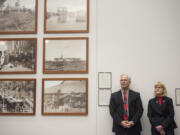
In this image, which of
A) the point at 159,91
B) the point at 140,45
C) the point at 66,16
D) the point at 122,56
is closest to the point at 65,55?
the point at 66,16

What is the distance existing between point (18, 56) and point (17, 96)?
803 millimetres

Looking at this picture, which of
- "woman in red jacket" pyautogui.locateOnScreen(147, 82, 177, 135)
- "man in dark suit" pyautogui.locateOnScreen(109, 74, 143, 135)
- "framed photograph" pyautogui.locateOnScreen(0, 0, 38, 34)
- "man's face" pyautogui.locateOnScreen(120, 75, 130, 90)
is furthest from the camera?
"framed photograph" pyautogui.locateOnScreen(0, 0, 38, 34)

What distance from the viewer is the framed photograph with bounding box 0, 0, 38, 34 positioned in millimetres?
4570

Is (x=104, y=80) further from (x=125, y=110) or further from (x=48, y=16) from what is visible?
(x=48, y=16)

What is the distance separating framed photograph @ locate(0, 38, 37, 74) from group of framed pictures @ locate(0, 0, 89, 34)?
0.21 m

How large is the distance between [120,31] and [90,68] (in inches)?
36.8

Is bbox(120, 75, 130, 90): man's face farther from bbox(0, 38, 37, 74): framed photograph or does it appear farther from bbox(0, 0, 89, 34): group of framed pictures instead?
bbox(0, 38, 37, 74): framed photograph

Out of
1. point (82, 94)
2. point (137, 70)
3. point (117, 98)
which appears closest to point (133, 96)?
point (117, 98)

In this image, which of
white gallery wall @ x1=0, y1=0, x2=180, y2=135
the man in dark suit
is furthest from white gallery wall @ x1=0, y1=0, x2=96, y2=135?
the man in dark suit

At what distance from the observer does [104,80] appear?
434cm

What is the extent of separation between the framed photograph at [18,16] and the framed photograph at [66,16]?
0.91ft

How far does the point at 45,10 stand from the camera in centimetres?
454

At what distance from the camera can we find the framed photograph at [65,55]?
14.4 feet

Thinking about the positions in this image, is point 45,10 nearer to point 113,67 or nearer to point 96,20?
point 96,20
